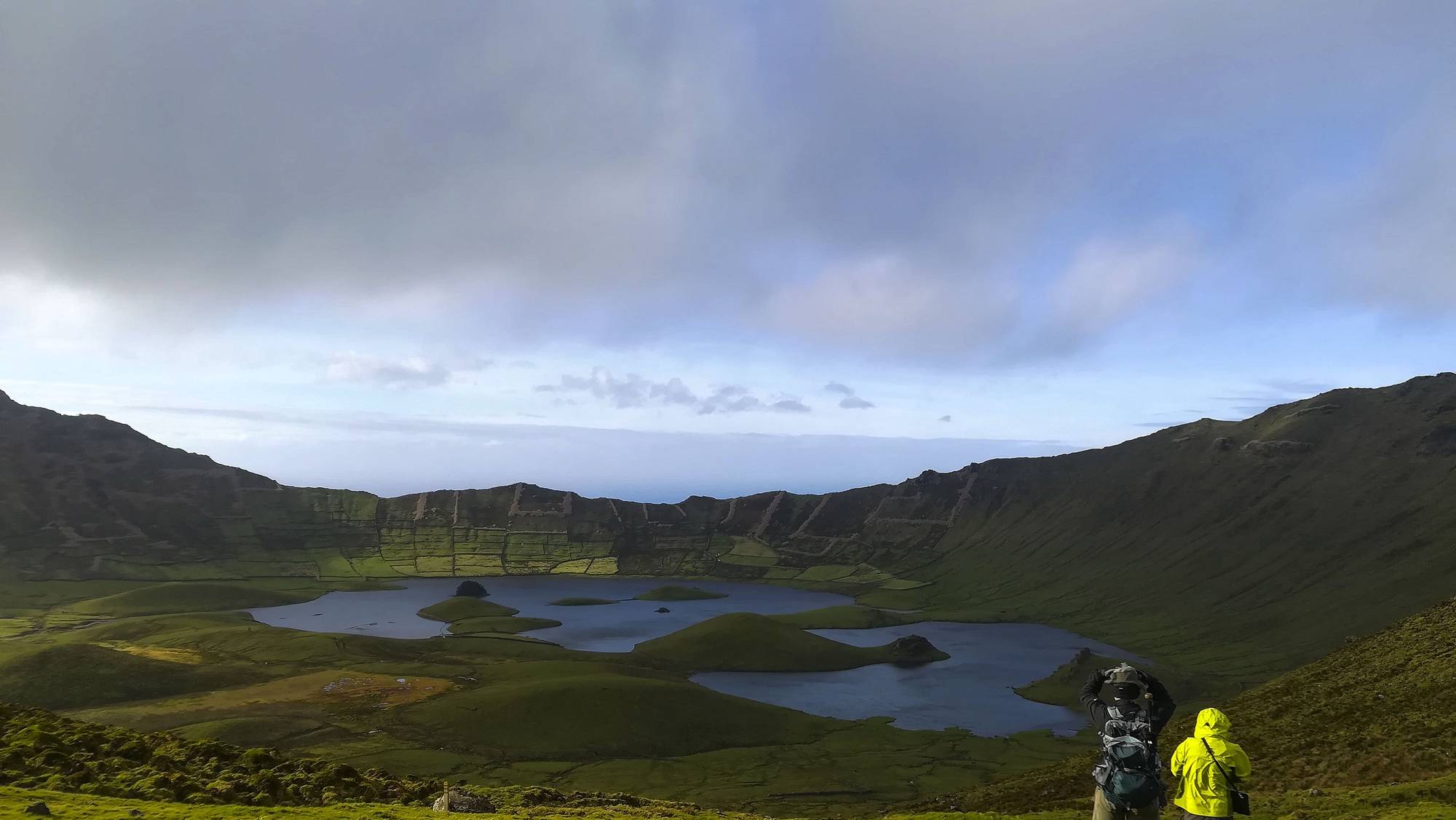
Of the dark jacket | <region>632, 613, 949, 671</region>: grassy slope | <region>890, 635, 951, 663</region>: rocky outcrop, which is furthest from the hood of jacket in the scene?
<region>890, 635, 951, 663</region>: rocky outcrop

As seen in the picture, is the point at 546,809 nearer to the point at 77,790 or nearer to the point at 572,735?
Result: the point at 77,790

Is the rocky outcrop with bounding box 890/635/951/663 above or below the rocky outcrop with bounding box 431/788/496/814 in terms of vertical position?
below

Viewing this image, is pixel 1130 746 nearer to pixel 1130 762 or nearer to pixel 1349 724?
pixel 1130 762

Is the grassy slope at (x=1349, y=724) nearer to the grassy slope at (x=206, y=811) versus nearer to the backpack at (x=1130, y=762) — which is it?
the grassy slope at (x=206, y=811)

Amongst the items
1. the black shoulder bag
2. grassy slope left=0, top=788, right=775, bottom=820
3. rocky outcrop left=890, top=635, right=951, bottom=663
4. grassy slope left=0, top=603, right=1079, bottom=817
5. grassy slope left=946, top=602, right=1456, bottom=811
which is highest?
the black shoulder bag

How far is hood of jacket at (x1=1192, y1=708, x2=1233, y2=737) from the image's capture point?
16.6m

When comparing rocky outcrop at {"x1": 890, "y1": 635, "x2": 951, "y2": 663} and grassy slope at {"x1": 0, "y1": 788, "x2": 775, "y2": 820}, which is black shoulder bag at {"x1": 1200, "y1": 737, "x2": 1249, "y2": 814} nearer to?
grassy slope at {"x1": 0, "y1": 788, "x2": 775, "y2": 820}

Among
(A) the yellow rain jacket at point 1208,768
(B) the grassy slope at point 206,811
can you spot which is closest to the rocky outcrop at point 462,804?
(B) the grassy slope at point 206,811

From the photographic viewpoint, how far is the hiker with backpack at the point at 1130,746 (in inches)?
687

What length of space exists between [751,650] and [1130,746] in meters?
171

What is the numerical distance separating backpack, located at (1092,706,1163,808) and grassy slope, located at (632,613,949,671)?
16392 cm

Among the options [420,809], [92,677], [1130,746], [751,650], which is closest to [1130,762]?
[1130,746]

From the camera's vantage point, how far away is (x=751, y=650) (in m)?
182

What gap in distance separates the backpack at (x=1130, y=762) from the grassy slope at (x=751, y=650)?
164 meters
